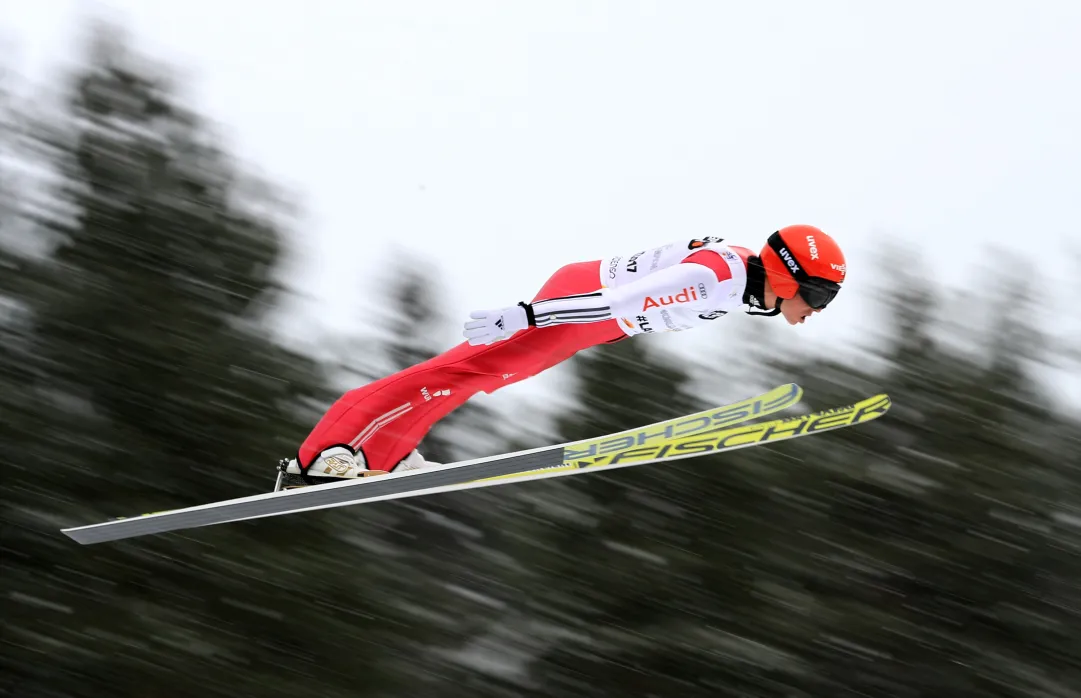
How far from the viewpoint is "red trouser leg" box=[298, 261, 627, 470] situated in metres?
4.33

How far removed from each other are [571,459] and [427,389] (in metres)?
0.64

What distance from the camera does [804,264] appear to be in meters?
3.85

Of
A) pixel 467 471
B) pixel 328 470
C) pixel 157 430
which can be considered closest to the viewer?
pixel 467 471

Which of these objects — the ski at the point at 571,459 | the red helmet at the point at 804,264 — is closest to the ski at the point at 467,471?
the ski at the point at 571,459

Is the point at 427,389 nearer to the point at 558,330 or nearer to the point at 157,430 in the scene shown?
the point at 558,330

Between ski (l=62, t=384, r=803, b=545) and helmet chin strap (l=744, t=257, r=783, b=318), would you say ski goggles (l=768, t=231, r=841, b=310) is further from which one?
ski (l=62, t=384, r=803, b=545)

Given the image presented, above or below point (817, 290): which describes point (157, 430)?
below

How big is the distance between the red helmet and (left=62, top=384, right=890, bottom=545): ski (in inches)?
20.3

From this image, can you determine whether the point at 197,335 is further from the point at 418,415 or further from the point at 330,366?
the point at 418,415

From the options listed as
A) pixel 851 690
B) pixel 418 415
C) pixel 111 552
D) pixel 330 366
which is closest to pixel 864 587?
pixel 851 690

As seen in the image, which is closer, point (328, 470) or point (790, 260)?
point (790, 260)

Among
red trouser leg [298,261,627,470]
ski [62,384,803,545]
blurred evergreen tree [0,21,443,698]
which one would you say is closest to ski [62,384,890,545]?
ski [62,384,803,545]

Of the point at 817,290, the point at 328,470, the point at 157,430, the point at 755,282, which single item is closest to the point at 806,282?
the point at 817,290

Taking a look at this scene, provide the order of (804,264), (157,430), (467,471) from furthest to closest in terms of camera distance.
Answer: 1. (157,430)
2. (467,471)
3. (804,264)
